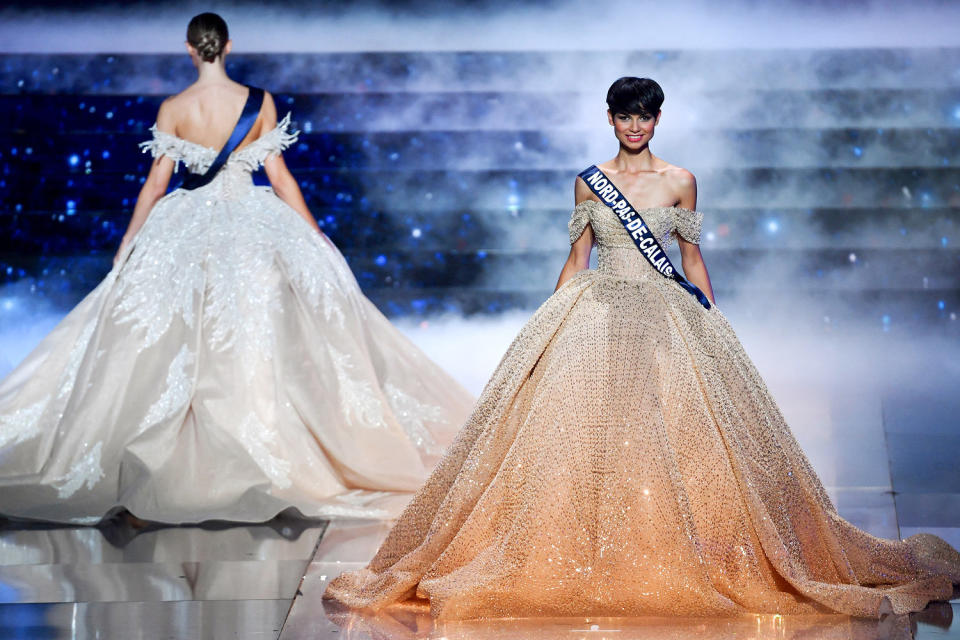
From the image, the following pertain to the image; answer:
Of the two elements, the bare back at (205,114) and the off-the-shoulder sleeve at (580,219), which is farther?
the bare back at (205,114)

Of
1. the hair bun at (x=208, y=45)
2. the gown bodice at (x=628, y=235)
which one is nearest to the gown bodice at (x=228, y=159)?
the hair bun at (x=208, y=45)

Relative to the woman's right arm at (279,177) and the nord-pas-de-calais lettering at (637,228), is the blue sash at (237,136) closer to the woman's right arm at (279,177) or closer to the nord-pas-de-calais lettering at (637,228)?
the woman's right arm at (279,177)

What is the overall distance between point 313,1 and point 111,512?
476 cm

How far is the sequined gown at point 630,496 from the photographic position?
2.58 m

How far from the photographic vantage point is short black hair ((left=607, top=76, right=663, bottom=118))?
2998 mm

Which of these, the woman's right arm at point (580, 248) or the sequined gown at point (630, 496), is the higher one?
the woman's right arm at point (580, 248)

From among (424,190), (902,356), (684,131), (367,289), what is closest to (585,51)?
(684,131)

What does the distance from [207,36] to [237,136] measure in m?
0.38

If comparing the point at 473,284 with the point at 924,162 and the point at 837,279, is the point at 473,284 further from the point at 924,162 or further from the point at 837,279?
the point at 924,162

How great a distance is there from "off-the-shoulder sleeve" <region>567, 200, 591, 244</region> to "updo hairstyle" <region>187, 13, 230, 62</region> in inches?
76.0

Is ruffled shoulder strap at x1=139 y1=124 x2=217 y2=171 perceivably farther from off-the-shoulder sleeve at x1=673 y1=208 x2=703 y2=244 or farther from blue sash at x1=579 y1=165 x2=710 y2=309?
off-the-shoulder sleeve at x1=673 y1=208 x2=703 y2=244

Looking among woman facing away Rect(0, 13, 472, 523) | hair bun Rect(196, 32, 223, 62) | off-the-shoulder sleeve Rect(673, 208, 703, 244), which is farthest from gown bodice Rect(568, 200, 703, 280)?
hair bun Rect(196, 32, 223, 62)

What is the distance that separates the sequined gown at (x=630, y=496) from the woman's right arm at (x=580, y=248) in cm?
9

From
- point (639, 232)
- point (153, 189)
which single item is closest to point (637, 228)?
point (639, 232)
